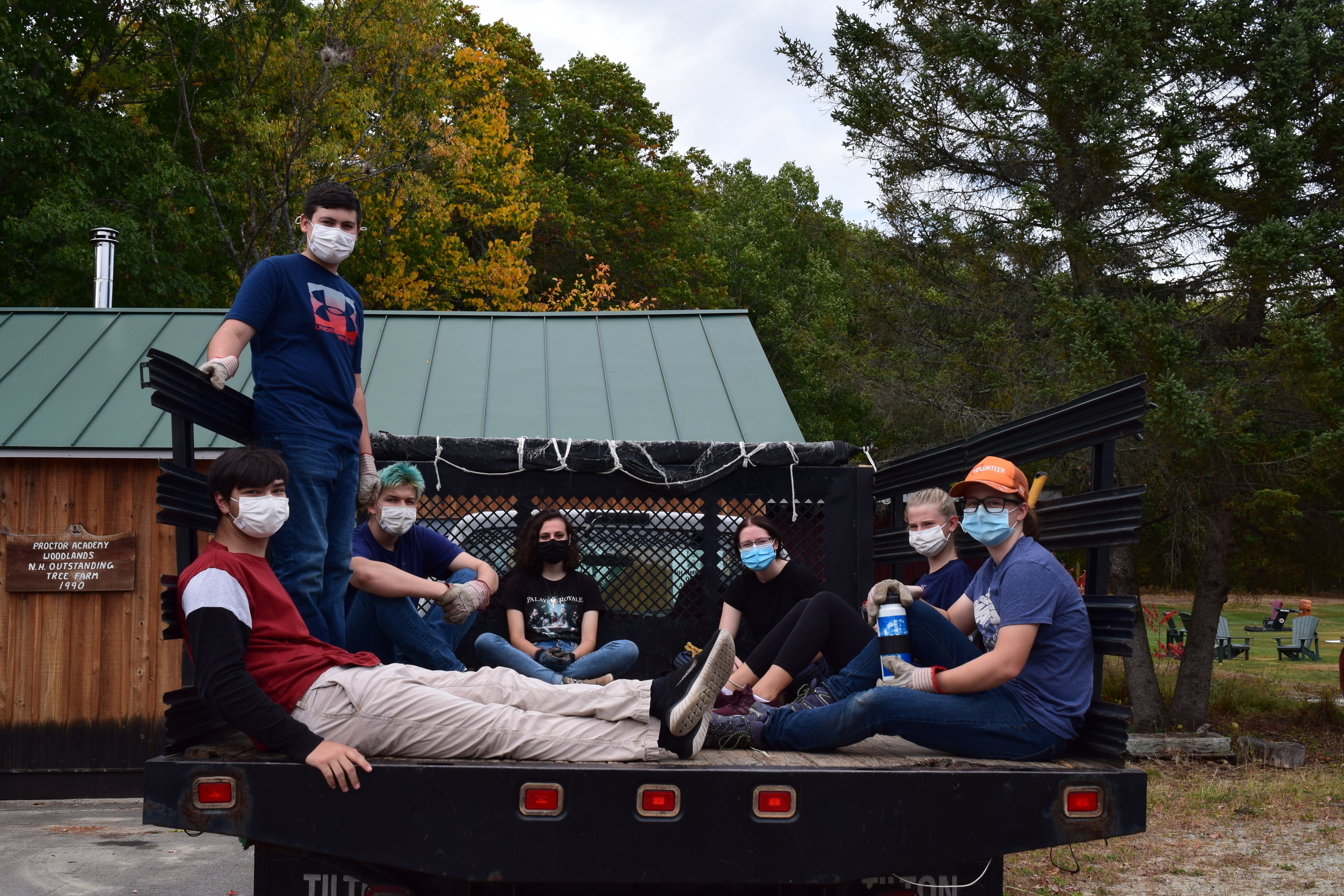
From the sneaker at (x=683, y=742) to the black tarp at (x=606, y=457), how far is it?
184 centimetres

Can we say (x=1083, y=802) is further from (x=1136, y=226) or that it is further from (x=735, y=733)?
(x=1136, y=226)

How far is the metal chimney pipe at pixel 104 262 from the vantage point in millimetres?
10500

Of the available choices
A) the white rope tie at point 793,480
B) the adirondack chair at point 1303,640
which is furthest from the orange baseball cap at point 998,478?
the adirondack chair at point 1303,640

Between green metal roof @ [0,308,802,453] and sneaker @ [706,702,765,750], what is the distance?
2490 mm

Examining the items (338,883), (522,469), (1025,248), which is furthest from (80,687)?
(1025,248)

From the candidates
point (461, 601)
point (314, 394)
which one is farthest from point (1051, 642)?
point (314, 394)

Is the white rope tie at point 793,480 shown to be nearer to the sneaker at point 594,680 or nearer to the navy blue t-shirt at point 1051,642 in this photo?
the sneaker at point 594,680

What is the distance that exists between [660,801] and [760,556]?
194 cm

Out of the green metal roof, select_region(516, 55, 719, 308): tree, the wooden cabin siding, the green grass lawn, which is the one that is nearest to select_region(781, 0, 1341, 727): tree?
the green grass lawn

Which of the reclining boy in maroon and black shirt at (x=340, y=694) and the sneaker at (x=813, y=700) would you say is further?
the sneaker at (x=813, y=700)

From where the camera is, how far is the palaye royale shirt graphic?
4.63m

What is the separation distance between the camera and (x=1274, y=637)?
1055 inches

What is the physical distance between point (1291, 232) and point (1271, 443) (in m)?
2.30

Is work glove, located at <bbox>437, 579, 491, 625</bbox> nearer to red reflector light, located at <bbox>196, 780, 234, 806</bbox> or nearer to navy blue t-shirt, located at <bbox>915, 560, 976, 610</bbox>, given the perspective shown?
red reflector light, located at <bbox>196, 780, 234, 806</bbox>
